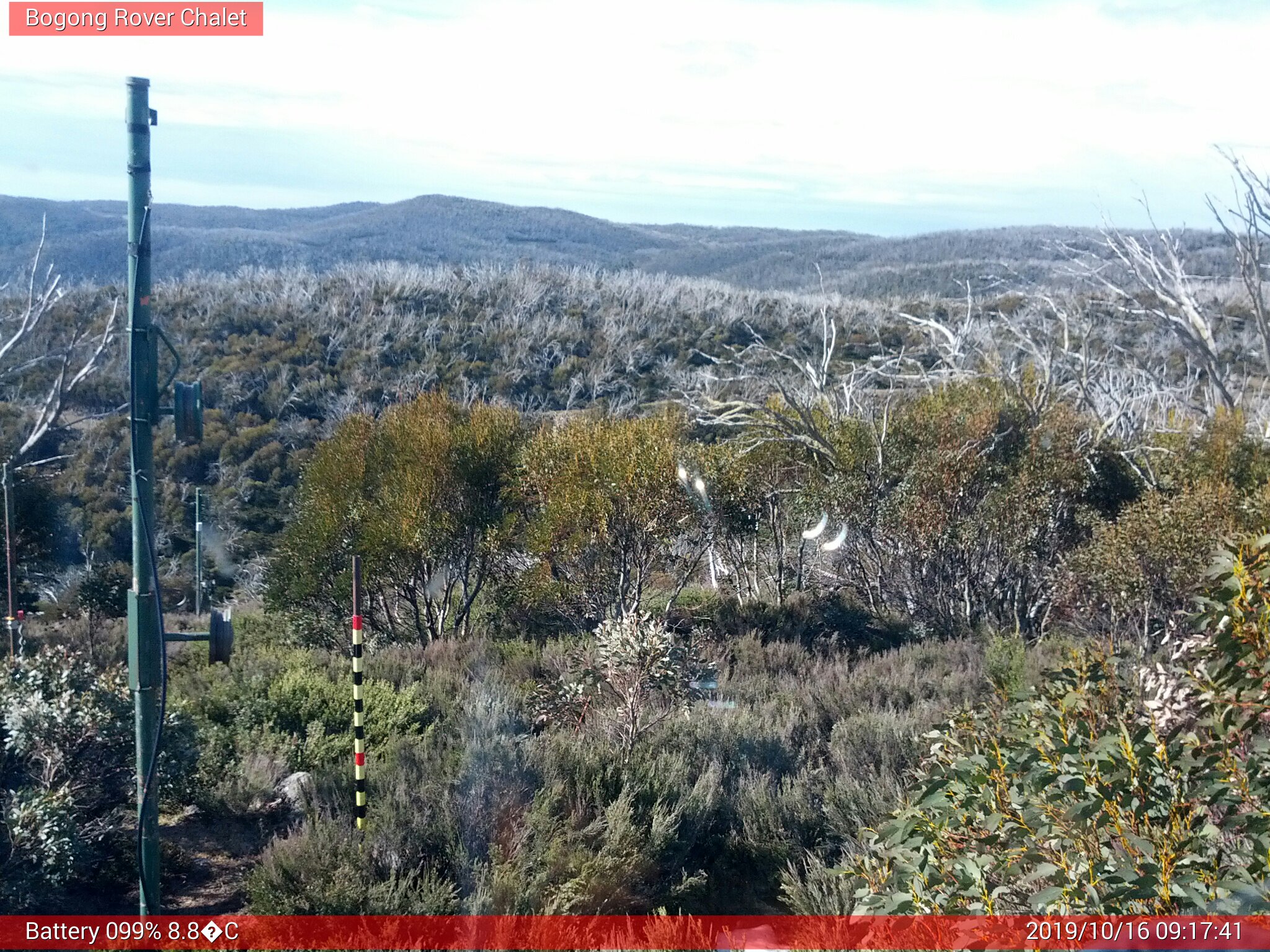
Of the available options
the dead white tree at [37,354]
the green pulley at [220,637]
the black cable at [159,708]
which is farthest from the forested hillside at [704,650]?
the dead white tree at [37,354]

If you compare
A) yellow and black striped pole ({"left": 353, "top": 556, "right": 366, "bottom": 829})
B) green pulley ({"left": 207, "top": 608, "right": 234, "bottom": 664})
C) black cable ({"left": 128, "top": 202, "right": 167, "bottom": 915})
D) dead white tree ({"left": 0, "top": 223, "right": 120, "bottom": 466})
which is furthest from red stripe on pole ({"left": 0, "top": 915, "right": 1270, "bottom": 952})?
dead white tree ({"left": 0, "top": 223, "right": 120, "bottom": 466})

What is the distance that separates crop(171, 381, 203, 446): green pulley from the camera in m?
3.93

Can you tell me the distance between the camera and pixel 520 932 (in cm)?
365

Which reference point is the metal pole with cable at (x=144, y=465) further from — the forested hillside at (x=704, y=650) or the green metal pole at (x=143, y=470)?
the forested hillside at (x=704, y=650)

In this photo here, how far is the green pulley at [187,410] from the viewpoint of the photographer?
3.93 m

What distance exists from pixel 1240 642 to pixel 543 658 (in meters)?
5.83

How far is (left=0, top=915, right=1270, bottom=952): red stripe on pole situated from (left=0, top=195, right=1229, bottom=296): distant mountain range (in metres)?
28.4

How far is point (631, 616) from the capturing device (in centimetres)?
633

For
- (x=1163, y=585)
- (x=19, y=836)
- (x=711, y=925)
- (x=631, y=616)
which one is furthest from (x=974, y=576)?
(x=19, y=836)

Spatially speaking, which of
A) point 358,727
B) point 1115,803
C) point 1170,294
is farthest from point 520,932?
point 1170,294

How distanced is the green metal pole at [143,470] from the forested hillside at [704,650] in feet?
1.51

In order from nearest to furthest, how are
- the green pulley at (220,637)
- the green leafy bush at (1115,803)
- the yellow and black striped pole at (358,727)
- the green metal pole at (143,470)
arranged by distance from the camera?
1. the green leafy bush at (1115,803)
2. the green metal pole at (143,470)
3. the green pulley at (220,637)
4. the yellow and black striped pole at (358,727)

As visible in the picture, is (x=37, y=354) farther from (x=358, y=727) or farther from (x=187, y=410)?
(x=187, y=410)

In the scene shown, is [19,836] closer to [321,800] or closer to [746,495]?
[321,800]
